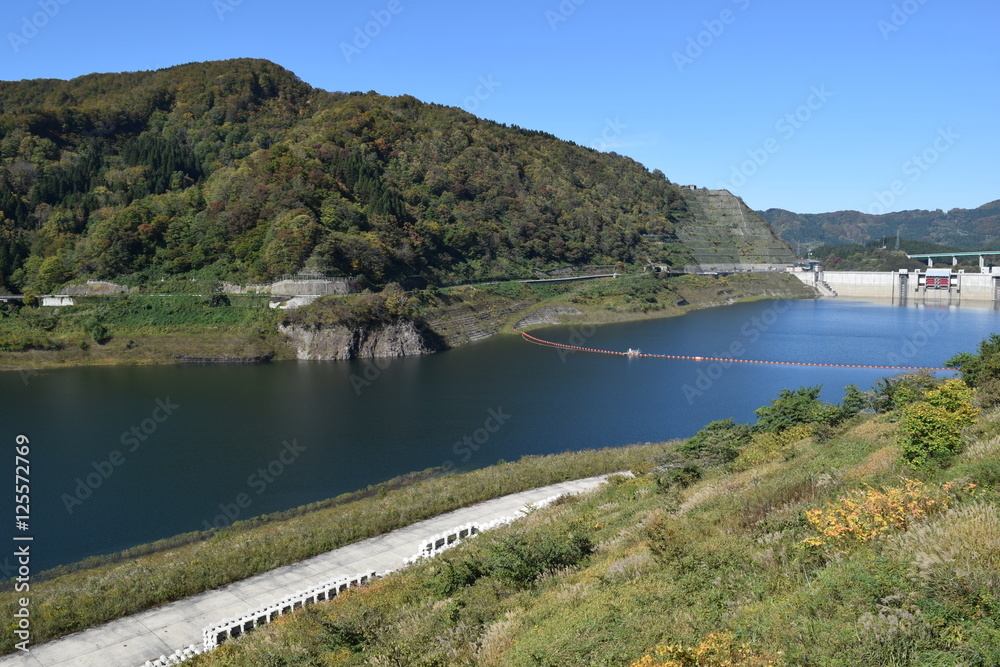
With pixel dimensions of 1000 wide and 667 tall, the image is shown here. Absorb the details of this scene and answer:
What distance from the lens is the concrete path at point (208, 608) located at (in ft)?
53.7

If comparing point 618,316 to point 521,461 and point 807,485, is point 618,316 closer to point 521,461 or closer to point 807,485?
point 521,461

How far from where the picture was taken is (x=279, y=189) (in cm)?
8512

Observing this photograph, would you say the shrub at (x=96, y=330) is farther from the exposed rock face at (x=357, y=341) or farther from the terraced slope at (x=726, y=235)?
the terraced slope at (x=726, y=235)

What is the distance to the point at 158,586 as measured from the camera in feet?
63.1

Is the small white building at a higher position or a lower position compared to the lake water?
higher

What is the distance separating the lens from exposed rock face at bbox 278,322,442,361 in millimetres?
68250

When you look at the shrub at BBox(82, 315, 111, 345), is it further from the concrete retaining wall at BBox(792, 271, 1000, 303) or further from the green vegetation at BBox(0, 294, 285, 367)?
the concrete retaining wall at BBox(792, 271, 1000, 303)

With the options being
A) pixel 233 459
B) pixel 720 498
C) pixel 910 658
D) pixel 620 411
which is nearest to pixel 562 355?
pixel 620 411

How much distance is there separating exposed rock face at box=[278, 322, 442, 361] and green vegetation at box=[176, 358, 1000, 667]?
50460mm


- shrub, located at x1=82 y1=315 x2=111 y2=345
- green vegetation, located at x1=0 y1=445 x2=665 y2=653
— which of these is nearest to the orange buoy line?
green vegetation, located at x1=0 y1=445 x2=665 y2=653

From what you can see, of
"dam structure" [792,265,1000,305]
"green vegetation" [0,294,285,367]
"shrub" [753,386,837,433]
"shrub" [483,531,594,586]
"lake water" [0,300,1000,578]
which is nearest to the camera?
"shrub" [483,531,594,586]

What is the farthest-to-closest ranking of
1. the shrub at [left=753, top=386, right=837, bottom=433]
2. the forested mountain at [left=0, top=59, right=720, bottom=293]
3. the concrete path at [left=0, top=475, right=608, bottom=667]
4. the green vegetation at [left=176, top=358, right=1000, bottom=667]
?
1. the forested mountain at [left=0, top=59, right=720, bottom=293]
2. the shrub at [left=753, top=386, right=837, bottom=433]
3. the concrete path at [left=0, top=475, right=608, bottom=667]
4. the green vegetation at [left=176, top=358, right=1000, bottom=667]

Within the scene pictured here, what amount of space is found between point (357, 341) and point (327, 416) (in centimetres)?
2540

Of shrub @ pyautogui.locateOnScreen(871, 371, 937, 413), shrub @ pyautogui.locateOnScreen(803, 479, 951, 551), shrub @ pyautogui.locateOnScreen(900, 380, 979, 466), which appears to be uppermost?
shrub @ pyautogui.locateOnScreen(900, 380, 979, 466)
